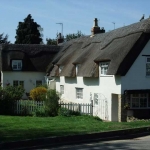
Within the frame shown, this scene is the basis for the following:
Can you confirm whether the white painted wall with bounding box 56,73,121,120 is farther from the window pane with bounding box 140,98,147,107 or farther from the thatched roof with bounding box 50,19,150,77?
the window pane with bounding box 140,98,147,107

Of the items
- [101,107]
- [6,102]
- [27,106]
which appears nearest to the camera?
[27,106]

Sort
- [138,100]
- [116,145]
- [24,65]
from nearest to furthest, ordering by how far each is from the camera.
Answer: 1. [116,145]
2. [138,100]
3. [24,65]

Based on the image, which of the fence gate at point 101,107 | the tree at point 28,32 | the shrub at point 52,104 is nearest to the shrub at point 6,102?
the shrub at point 52,104

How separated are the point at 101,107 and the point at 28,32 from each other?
4990cm

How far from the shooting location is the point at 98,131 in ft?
51.0

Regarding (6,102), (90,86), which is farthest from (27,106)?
(90,86)

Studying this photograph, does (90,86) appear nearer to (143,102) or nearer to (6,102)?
(143,102)

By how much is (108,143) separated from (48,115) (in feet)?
37.7

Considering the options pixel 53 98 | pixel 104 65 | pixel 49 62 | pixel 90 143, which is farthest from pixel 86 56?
pixel 90 143

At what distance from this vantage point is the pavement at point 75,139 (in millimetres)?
13116

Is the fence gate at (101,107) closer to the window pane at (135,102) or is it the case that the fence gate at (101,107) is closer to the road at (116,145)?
the window pane at (135,102)

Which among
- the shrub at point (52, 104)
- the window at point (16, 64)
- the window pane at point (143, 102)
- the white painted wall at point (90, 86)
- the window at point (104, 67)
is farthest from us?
the window at point (16, 64)

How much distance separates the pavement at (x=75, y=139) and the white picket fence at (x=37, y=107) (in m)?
9.28

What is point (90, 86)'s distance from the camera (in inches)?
1158
